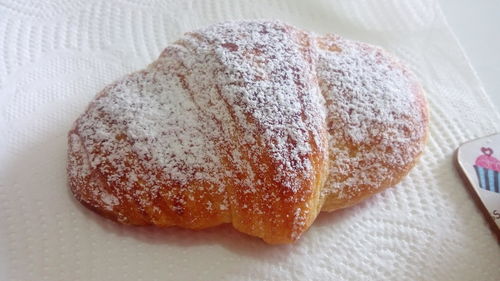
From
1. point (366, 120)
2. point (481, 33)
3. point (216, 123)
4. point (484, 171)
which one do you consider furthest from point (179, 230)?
point (481, 33)

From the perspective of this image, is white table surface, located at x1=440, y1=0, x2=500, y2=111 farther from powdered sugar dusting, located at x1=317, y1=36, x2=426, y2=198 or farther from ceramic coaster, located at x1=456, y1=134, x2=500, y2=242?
powdered sugar dusting, located at x1=317, y1=36, x2=426, y2=198

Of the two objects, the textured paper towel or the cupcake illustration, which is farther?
the cupcake illustration

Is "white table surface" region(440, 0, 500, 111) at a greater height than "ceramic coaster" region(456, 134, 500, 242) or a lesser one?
greater

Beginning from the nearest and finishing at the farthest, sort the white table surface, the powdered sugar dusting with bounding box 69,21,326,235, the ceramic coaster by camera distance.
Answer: the powdered sugar dusting with bounding box 69,21,326,235
the ceramic coaster
the white table surface

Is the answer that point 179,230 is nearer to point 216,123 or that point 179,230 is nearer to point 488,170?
point 216,123

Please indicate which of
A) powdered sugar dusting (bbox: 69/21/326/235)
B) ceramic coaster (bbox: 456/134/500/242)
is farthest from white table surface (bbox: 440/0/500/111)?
powdered sugar dusting (bbox: 69/21/326/235)

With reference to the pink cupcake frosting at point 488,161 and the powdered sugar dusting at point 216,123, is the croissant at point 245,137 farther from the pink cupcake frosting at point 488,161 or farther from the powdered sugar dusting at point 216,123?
the pink cupcake frosting at point 488,161
